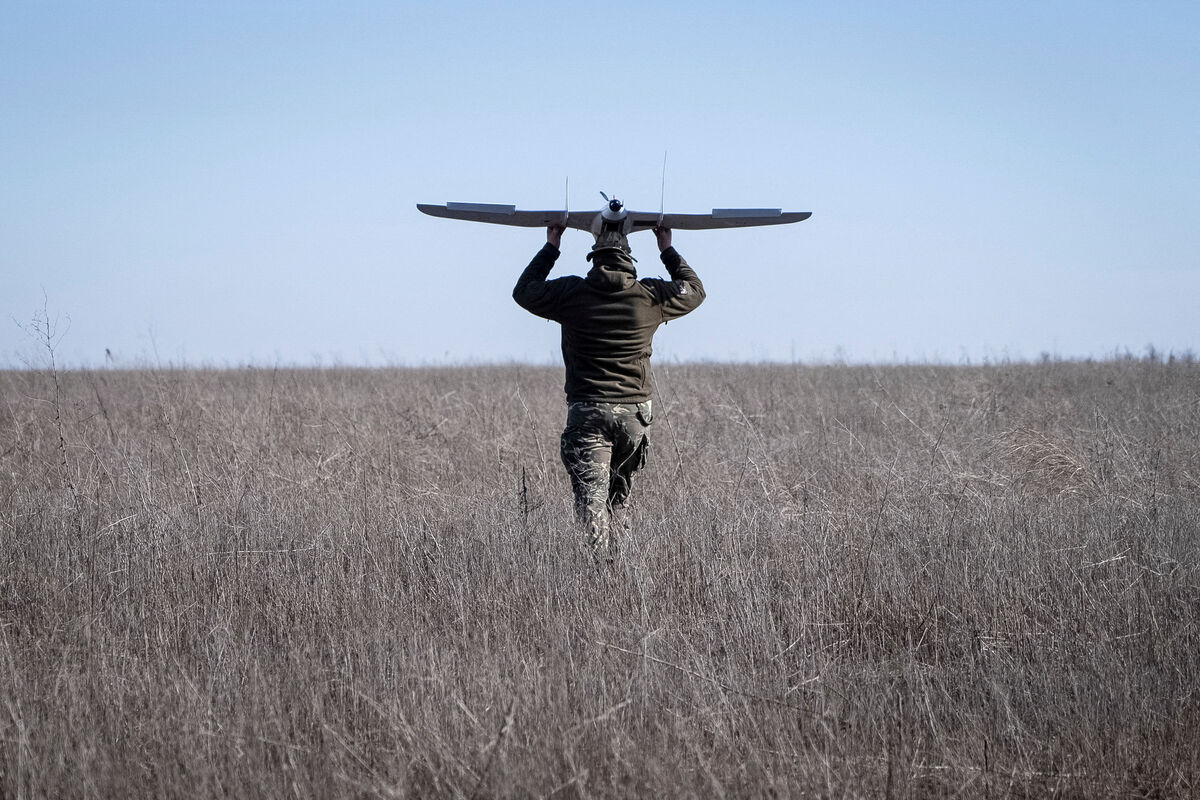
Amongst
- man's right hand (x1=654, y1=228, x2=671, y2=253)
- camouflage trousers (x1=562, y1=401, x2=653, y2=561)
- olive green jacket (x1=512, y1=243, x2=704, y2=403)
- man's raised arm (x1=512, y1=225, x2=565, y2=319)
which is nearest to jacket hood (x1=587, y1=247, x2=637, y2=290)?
olive green jacket (x1=512, y1=243, x2=704, y2=403)

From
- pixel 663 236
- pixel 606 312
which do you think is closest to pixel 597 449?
pixel 606 312

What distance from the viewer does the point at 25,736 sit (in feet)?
10.8

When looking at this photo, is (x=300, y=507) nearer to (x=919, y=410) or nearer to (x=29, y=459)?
(x=29, y=459)

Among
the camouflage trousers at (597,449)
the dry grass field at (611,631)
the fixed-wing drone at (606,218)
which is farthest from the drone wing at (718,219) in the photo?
the dry grass field at (611,631)

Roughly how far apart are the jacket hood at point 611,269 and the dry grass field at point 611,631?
156cm

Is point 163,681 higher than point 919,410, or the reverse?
point 919,410

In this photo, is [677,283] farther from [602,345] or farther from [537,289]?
[537,289]

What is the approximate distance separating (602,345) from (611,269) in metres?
0.46

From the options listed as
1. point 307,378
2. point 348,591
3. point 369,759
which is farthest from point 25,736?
point 307,378

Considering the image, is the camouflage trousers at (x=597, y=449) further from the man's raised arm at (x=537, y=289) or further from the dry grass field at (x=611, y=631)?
the man's raised arm at (x=537, y=289)

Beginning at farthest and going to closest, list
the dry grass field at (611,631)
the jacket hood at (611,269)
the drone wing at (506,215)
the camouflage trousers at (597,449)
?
the drone wing at (506,215), the camouflage trousers at (597,449), the jacket hood at (611,269), the dry grass field at (611,631)

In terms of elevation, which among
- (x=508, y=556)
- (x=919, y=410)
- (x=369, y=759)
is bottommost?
(x=369, y=759)

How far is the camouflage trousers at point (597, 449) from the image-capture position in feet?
18.9

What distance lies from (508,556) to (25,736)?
2707 millimetres
